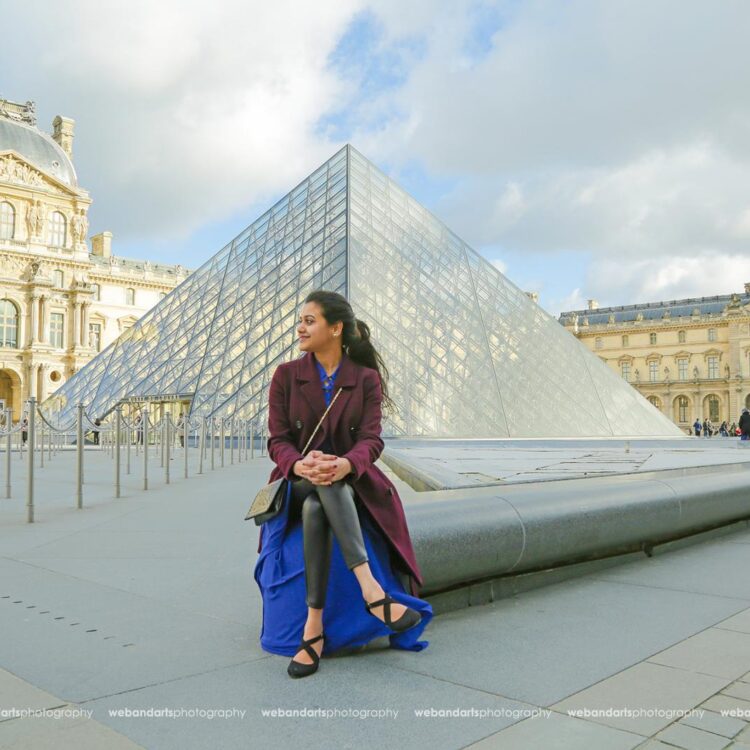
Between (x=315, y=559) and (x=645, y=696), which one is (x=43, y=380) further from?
(x=645, y=696)

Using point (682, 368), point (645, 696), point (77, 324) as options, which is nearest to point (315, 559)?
point (645, 696)

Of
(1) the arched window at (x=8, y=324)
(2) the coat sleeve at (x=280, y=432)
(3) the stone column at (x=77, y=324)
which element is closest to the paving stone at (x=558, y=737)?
(2) the coat sleeve at (x=280, y=432)

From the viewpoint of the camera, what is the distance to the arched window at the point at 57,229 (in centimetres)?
5147

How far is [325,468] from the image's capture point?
267 cm

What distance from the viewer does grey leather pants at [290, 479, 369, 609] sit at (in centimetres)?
266

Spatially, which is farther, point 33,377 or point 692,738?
point 33,377

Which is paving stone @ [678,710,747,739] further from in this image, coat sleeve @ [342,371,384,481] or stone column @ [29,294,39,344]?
stone column @ [29,294,39,344]

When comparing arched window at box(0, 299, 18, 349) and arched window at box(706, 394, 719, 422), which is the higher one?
arched window at box(0, 299, 18, 349)

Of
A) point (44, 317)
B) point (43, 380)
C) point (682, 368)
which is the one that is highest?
point (44, 317)

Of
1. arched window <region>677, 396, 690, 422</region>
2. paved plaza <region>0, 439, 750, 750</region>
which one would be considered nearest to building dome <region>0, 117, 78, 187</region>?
paved plaza <region>0, 439, 750, 750</region>

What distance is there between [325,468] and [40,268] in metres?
52.5

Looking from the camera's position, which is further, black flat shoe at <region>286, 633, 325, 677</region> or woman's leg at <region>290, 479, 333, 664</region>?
woman's leg at <region>290, 479, 333, 664</region>

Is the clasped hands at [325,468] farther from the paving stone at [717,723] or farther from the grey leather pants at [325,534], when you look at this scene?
the paving stone at [717,723]

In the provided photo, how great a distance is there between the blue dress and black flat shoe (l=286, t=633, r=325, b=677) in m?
0.12
